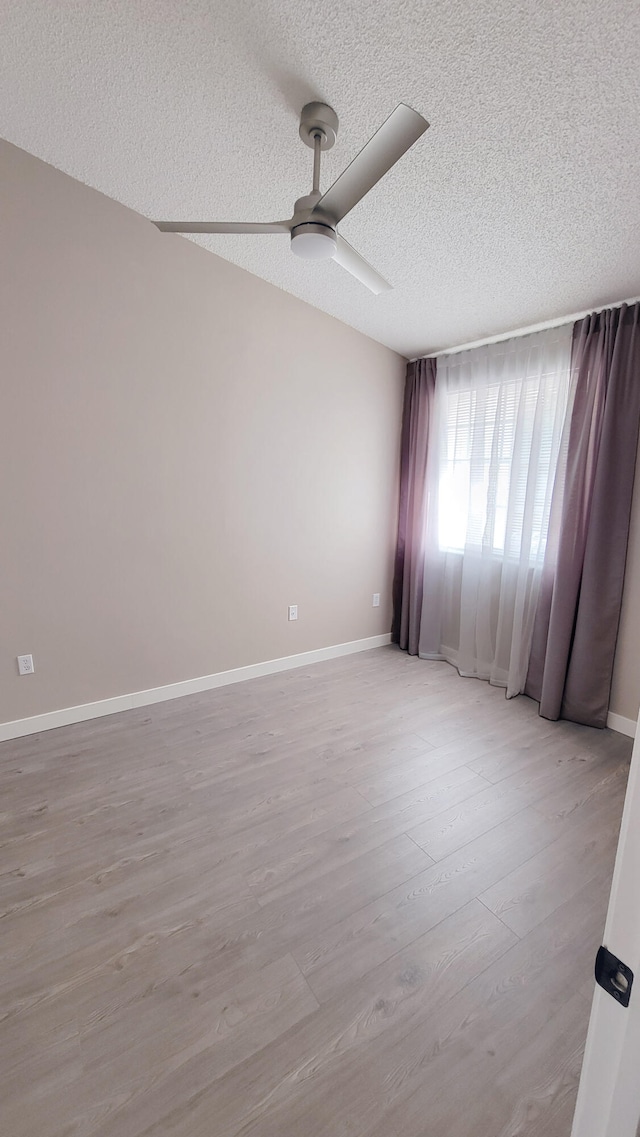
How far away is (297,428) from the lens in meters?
3.12

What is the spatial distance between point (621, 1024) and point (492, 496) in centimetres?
296

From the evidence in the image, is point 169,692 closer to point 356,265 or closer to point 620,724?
point 356,265

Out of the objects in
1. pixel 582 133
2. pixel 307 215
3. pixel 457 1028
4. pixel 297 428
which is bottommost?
pixel 457 1028

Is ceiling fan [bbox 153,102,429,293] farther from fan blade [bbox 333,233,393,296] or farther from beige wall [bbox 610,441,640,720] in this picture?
beige wall [bbox 610,441,640,720]

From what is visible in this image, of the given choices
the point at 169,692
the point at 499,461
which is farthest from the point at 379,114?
the point at 169,692

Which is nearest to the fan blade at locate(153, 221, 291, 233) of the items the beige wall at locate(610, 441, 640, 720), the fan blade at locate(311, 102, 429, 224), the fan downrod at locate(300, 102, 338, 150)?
the fan blade at locate(311, 102, 429, 224)

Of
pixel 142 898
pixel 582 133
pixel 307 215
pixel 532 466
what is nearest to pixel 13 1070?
pixel 142 898

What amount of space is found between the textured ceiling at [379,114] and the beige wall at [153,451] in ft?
1.07

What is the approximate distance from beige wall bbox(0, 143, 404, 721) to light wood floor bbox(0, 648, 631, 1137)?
25.8 inches

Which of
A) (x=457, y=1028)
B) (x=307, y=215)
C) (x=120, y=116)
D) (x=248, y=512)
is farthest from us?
(x=248, y=512)

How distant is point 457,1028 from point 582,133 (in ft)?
8.97

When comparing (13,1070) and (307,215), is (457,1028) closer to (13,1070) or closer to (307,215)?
(13,1070)

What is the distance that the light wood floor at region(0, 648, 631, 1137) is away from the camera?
1009 mm

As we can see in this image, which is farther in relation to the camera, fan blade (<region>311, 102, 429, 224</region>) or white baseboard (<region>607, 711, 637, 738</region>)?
white baseboard (<region>607, 711, 637, 738</region>)
